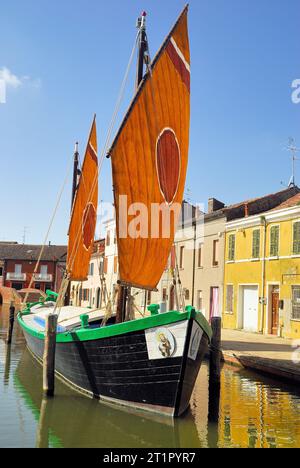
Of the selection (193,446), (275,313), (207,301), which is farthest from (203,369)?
(207,301)

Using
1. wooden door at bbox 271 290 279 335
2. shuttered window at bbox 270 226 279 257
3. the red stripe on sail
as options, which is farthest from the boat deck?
shuttered window at bbox 270 226 279 257

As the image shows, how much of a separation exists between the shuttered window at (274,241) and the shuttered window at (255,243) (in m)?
1.11

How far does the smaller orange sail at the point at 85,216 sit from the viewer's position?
19.5 meters

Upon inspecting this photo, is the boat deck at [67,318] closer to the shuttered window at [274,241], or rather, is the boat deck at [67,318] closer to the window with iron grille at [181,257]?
Answer: the shuttered window at [274,241]

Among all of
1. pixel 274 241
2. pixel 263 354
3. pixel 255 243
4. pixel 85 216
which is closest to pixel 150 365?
pixel 263 354

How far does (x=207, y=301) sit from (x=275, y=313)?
653 centimetres

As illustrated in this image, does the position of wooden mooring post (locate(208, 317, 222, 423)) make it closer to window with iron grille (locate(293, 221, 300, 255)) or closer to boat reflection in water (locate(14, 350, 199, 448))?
boat reflection in water (locate(14, 350, 199, 448))

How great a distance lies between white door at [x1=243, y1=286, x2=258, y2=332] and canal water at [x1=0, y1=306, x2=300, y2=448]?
11121 millimetres

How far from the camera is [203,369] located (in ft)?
57.0

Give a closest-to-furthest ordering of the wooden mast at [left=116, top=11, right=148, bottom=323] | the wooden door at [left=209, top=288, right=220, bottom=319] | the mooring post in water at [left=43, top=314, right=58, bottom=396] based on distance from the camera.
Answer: the mooring post in water at [left=43, top=314, right=58, bottom=396], the wooden mast at [left=116, top=11, right=148, bottom=323], the wooden door at [left=209, top=288, right=220, bottom=319]

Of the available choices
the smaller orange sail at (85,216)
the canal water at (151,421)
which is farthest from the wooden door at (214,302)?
the canal water at (151,421)

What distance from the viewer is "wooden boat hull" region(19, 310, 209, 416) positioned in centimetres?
941

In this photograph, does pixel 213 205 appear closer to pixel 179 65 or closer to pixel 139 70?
pixel 179 65

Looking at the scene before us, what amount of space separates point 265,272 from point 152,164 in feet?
46.7
